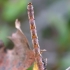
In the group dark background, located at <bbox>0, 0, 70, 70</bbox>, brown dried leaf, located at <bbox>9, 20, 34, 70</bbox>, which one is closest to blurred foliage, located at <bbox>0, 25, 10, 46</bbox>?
dark background, located at <bbox>0, 0, 70, 70</bbox>

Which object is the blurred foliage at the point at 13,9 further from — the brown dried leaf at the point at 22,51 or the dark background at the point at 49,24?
the brown dried leaf at the point at 22,51

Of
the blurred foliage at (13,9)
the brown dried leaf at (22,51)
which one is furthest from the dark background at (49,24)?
the brown dried leaf at (22,51)

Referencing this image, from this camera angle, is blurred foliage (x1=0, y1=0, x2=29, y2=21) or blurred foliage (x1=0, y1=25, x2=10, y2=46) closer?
blurred foliage (x1=0, y1=25, x2=10, y2=46)

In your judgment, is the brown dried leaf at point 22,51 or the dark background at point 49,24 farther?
the dark background at point 49,24

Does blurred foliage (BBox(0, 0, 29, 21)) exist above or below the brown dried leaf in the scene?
above

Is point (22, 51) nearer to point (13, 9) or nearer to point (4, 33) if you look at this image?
point (4, 33)

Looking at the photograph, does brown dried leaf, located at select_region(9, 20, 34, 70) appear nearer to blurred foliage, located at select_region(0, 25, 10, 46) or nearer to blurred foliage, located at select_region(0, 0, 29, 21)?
blurred foliage, located at select_region(0, 25, 10, 46)

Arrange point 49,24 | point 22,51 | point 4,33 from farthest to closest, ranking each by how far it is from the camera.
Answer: point 49,24, point 4,33, point 22,51

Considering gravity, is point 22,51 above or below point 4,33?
below

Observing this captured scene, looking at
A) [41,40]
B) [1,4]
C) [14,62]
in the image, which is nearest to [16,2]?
[1,4]

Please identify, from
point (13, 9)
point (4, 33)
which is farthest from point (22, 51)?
point (13, 9)

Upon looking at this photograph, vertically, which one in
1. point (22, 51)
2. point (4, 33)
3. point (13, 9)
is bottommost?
point (22, 51)

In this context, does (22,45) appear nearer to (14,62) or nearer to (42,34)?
(14,62)
